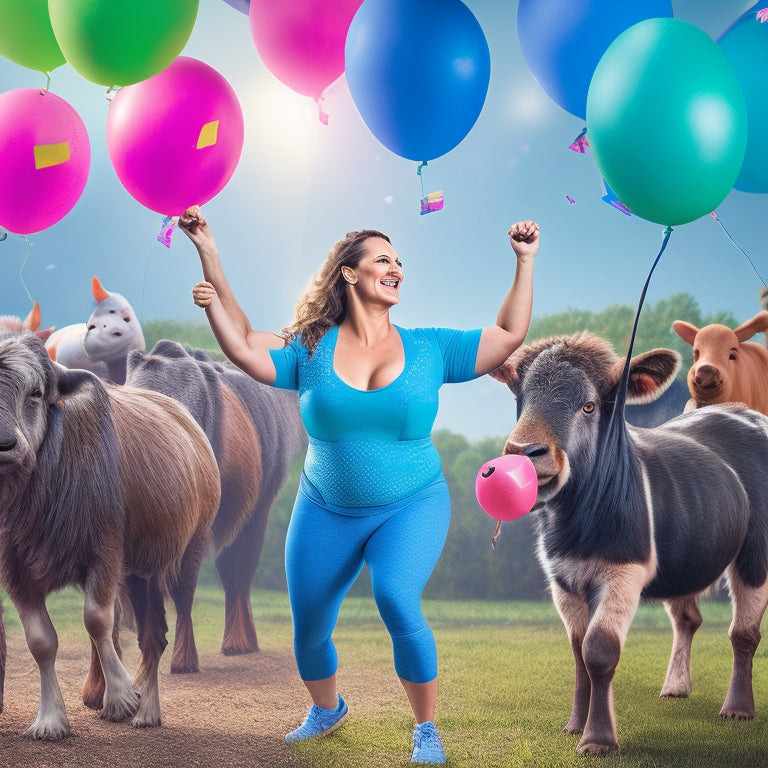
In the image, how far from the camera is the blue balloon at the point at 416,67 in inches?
103

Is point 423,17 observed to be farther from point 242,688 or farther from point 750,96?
point 242,688

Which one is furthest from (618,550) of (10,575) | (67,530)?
(10,575)

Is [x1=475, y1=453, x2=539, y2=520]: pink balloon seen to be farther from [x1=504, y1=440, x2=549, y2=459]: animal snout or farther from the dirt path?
the dirt path

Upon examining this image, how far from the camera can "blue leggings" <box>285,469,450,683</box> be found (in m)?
2.23

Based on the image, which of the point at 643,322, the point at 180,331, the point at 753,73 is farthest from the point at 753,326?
the point at 180,331

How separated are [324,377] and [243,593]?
7.11 ft

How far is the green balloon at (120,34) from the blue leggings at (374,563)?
4.78 feet

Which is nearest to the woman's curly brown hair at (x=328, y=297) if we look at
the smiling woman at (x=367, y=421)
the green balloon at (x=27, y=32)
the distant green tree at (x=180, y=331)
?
the smiling woman at (x=367, y=421)

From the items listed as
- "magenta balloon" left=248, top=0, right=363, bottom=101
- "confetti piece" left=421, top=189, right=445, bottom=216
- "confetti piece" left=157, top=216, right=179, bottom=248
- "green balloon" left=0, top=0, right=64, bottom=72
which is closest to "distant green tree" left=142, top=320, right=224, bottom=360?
"confetti piece" left=157, top=216, right=179, bottom=248

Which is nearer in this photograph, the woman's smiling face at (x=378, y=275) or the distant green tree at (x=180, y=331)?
the woman's smiling face at (x=378, y=275)

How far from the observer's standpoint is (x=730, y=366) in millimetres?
3076

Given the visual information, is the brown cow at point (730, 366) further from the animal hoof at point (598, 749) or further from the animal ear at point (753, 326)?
the animal hoof at point (598, 749)

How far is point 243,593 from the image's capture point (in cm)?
414

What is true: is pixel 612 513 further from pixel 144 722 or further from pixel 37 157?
pixel 37 157
